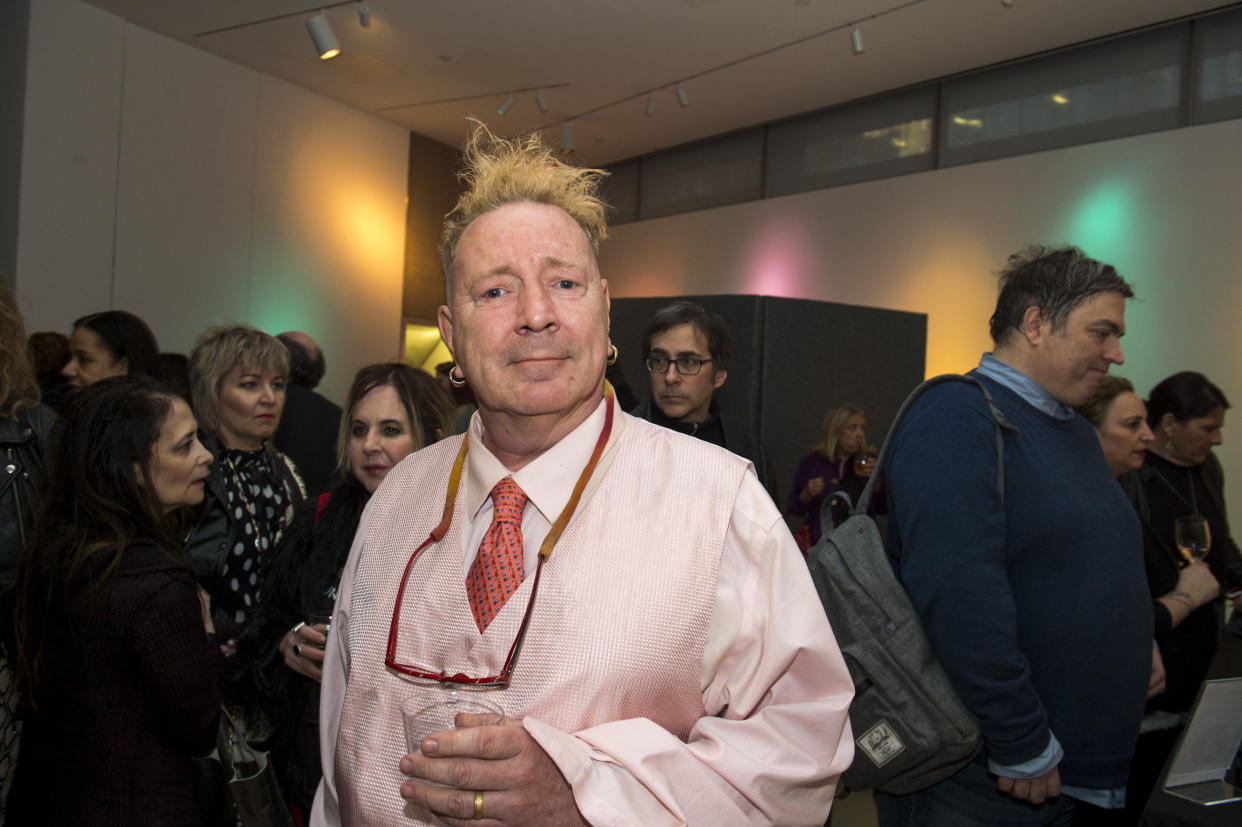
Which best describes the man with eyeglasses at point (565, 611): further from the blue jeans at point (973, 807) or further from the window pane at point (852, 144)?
the window pane at point (852, 144)

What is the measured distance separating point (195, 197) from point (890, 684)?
6.66 metres

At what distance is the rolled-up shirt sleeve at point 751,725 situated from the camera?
3.01ft

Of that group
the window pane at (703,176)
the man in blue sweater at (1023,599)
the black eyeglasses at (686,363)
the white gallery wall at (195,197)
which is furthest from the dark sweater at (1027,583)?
the window pane at (703,176)

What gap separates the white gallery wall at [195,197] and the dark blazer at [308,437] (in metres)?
3.03

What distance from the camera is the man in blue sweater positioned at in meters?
1.53

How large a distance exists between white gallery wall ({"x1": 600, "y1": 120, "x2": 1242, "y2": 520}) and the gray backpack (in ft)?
9.55

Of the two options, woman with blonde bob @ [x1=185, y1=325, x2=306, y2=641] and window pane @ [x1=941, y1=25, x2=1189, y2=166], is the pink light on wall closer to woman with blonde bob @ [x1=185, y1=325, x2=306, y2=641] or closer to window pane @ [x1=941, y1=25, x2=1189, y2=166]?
window pane @ [x1=941, y1=25, x2=1189, y2=166]

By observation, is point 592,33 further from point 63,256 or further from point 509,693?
point 509,693

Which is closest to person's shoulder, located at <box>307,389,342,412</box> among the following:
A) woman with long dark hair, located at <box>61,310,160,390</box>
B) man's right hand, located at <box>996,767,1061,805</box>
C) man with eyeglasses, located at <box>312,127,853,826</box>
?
woman with long dark hair, located at <box>61,310,160,390</box>

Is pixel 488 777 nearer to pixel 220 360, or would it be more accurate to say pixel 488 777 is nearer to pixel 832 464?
pixel 220 360

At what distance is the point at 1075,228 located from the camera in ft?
19.3

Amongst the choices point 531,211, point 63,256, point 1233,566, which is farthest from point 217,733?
point 63,256

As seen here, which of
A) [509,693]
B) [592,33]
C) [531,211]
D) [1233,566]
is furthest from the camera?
[592,33]

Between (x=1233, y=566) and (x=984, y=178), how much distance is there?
4.13 m
